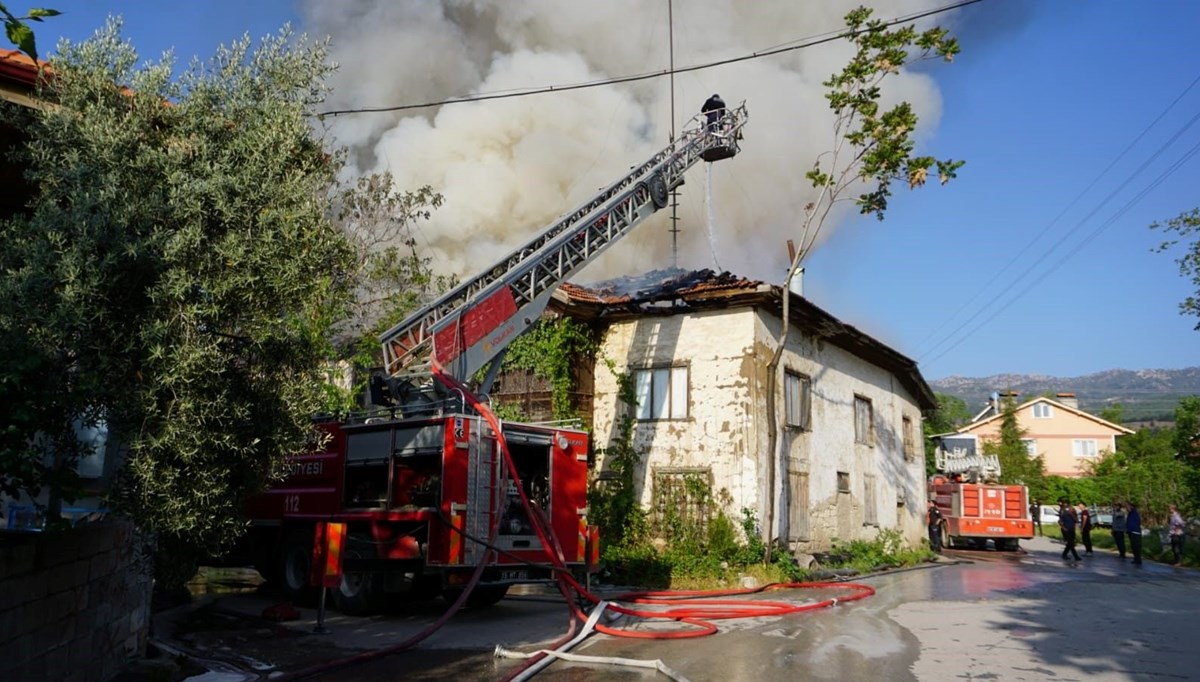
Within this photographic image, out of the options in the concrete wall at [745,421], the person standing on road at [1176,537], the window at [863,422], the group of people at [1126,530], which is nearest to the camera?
the concrete wall at [745,421]

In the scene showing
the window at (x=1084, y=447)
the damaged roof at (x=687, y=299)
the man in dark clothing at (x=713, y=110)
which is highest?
the man in dark clothing at (x=713, y=110)

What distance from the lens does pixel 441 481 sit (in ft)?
33.8

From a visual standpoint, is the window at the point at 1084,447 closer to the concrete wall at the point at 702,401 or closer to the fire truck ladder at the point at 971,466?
the fire truck ladder at the point at 971,466

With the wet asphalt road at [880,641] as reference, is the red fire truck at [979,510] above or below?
above

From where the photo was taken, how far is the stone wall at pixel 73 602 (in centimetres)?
541

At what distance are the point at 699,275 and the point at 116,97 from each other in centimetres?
1370

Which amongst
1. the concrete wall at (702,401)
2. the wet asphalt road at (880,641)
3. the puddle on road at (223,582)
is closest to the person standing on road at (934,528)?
the wet asphalt road at (880,641)

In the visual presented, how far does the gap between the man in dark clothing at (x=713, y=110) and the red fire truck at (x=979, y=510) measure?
17650 mm

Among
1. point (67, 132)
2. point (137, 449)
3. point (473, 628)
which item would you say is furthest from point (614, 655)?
point (67, 132)

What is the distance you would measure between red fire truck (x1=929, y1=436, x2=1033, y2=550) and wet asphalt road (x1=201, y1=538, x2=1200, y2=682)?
14695 millimetres

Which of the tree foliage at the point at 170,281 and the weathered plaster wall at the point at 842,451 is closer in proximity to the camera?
the tree foliage at the point at 170,281

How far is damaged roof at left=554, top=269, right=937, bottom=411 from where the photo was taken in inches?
684

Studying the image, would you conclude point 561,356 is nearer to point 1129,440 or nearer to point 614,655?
point 614,655

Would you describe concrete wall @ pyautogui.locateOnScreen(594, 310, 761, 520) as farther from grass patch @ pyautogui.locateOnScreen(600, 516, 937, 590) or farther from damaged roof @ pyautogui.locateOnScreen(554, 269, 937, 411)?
grass patch @ pyautogui.locateOnScreen(600, 516, 937, 590)
